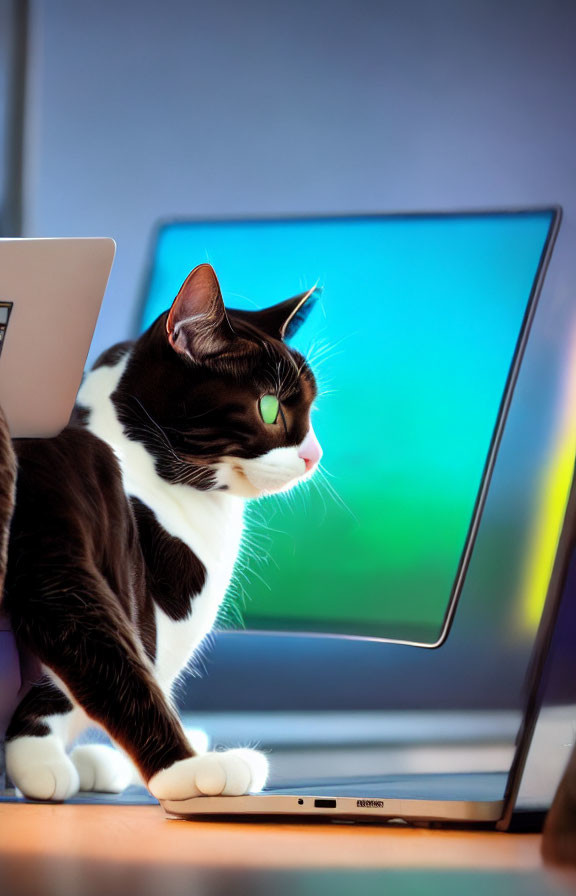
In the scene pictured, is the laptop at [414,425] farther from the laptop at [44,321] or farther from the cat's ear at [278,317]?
the laptop at [44,321]

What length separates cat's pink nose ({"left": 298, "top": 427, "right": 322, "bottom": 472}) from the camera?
122cm

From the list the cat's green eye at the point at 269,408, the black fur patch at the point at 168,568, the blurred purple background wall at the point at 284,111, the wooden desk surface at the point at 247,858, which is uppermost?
the blurred purple background wall at the point at 284,111

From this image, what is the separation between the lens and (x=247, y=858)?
557 mm

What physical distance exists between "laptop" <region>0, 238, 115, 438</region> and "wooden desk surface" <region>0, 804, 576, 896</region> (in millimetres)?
385

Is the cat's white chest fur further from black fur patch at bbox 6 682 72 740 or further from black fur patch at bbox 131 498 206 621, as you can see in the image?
black fur patch at bbox 6 682 72 740

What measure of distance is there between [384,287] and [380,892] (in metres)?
1.84

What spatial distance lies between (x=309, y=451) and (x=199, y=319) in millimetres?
223

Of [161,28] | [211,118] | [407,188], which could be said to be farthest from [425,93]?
[161,28]

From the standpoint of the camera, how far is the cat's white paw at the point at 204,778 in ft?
2.31

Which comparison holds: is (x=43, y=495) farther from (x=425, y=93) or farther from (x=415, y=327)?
(x=425, y=93)

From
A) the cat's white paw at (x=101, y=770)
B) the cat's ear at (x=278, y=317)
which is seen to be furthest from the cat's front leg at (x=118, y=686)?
the cat's ear at (x=278, y=317)

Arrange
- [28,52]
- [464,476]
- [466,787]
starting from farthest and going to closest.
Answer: [28,52] < [464,476] < [466,787]

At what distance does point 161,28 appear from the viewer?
249cm

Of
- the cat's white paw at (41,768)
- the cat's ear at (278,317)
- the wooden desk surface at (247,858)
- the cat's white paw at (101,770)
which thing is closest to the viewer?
the wooden desk surface at (247,858)
